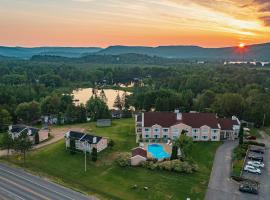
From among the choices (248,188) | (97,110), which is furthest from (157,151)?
(97,110)

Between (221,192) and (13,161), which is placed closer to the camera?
(221,192)

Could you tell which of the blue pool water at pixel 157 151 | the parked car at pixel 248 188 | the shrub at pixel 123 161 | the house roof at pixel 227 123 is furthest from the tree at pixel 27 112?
the parked car at pixel 248 188

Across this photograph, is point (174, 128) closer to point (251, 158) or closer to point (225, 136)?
point (225, 136)

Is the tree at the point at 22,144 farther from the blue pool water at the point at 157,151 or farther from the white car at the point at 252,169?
the white car at the point at 252,169

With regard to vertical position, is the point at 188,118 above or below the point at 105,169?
above

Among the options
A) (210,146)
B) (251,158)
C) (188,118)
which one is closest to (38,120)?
(188,118)

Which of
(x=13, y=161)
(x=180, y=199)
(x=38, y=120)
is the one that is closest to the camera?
(x=180, y=199)

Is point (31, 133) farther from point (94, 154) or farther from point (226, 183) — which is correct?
point (226, 183)
